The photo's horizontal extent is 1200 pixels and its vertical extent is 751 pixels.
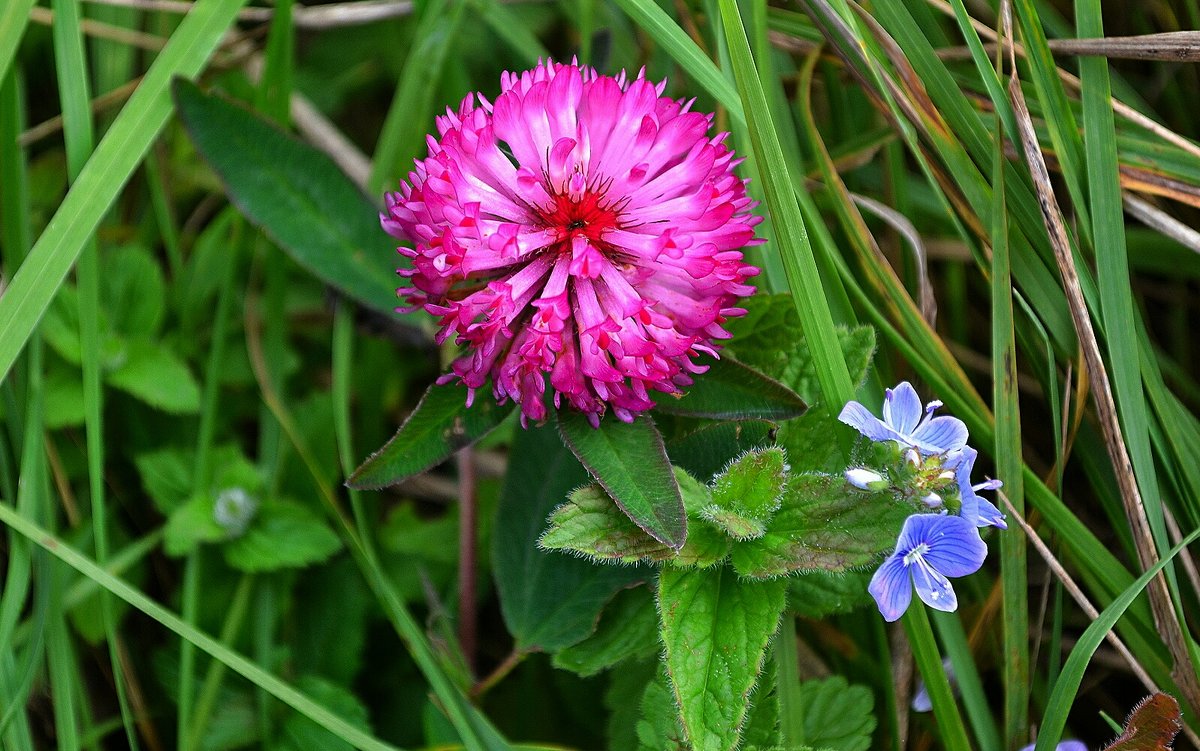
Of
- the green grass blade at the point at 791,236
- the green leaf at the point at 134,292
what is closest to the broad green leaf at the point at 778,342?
the green grass blade at the point at 791,236

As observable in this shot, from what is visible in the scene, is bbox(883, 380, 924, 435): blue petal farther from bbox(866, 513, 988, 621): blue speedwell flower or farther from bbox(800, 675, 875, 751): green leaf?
bbox(800, 675, 875, 751): green leaf

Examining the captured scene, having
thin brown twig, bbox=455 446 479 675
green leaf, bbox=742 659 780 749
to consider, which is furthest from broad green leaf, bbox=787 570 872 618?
thin brown twig, bbox=455 446 479 675

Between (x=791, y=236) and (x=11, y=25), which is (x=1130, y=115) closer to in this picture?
(x=791, y=236)

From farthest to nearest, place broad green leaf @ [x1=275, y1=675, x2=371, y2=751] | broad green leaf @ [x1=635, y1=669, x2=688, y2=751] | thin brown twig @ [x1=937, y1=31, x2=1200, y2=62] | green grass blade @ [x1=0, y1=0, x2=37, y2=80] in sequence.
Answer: broad green leaf @ [x1=275, y1=675, x2=371, y2=751] < green grass blade @ [x1=0, y1=0, x2=37, y2=80] < thin brown twig @ [x1=937, y1=31, x2=1200, y2=62] < broad green leaf @ [x1=635, y1=669, x2=688, y2=751]

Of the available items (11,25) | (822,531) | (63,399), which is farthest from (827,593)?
(11,25)

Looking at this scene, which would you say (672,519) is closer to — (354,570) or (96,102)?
(354,570)

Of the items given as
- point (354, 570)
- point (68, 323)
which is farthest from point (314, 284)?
point (354, 570)

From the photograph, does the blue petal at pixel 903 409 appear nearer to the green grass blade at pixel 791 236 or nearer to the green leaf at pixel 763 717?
the green grass blade at pixel 791 236
